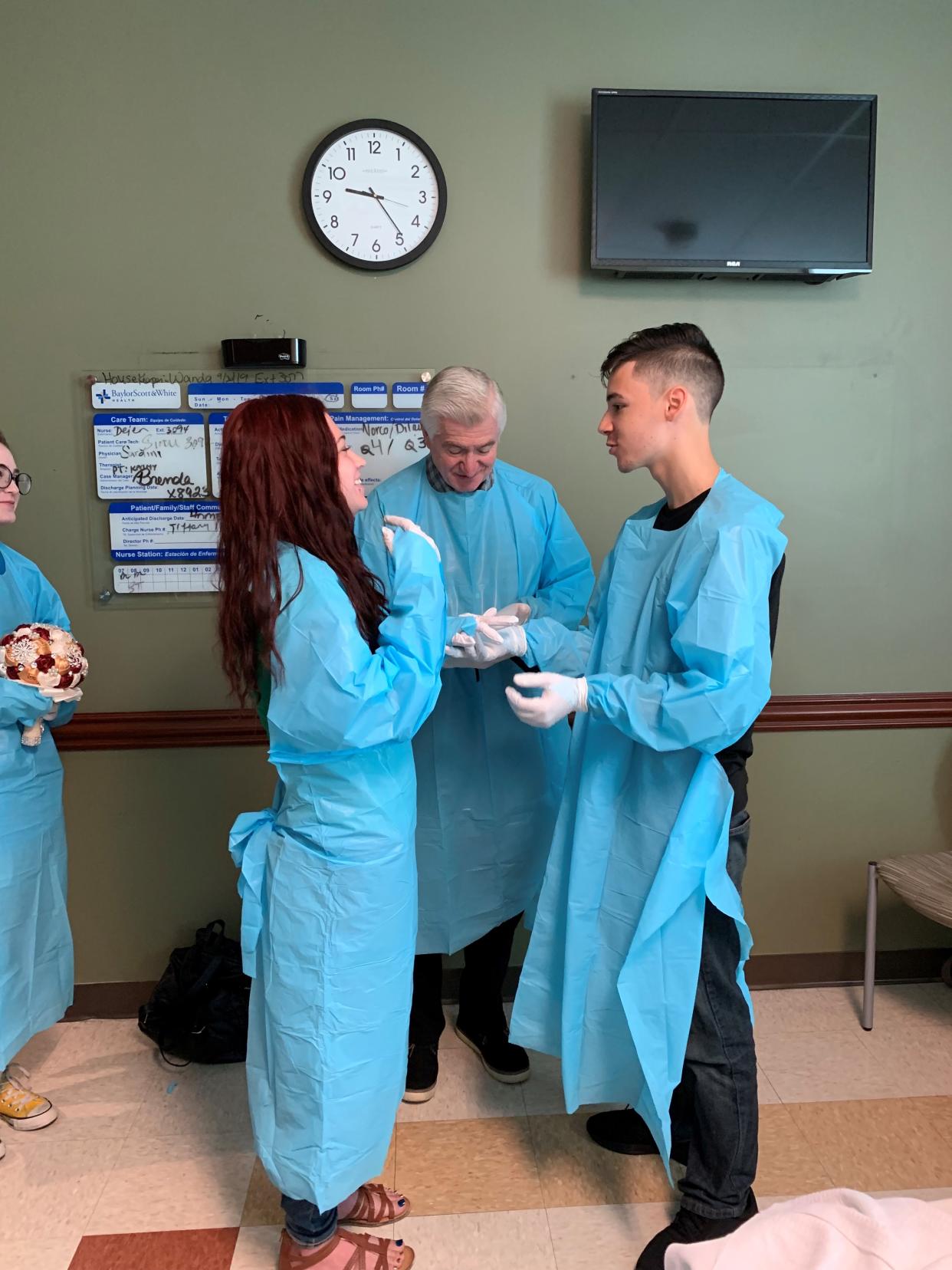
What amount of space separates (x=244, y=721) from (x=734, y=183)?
5.82 feet

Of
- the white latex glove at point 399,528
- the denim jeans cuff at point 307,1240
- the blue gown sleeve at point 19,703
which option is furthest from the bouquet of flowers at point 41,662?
the denim jeans cuff at point 307,1240

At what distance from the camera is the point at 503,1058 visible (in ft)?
6.98

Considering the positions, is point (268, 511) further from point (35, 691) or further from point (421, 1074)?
point (421, 1074)

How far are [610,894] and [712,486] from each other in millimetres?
737

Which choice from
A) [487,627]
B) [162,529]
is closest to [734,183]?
[487,627]

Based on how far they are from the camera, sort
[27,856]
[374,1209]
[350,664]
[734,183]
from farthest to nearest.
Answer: [734,183], [27,856], [374,1209], [350,664]

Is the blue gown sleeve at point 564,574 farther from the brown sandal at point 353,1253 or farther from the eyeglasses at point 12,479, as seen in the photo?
the brown sandal at point 353,1253

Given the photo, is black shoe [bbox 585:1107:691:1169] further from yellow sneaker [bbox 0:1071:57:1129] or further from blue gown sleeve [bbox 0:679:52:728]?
blue gown sleeve [bbox 0:679:52:728]

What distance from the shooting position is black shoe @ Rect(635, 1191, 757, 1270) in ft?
5.10

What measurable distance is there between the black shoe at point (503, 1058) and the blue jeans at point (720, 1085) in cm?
58

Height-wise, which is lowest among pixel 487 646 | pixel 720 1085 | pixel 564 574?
pixel 720 1085

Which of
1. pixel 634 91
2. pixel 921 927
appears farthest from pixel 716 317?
pixel 921 927

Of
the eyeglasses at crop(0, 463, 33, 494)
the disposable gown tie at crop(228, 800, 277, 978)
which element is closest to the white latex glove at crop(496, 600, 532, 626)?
the disposable gown tie at crop(228, 800, 277, 978)

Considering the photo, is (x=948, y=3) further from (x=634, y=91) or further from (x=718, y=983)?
(x=718, y=983)
